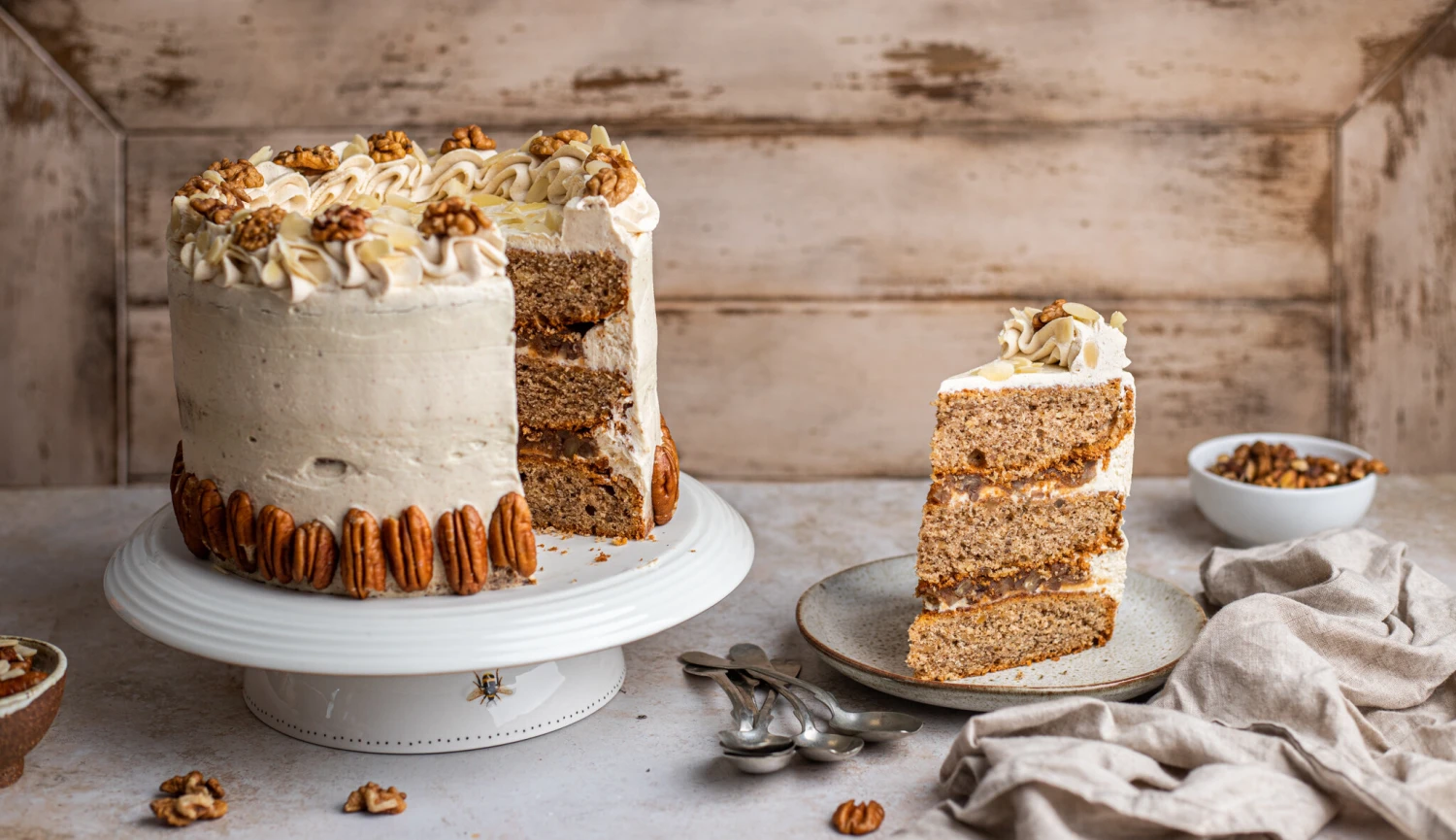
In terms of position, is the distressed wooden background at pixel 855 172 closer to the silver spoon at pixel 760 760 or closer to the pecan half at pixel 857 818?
the silver spoon at pixel 760 760

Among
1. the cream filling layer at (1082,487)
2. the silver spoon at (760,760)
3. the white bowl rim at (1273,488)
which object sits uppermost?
the cream filling layer at (1082,487)

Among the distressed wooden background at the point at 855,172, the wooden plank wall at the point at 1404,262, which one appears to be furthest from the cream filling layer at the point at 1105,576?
the wooden plank wall at the point at 1404,262

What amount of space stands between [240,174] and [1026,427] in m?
1.71

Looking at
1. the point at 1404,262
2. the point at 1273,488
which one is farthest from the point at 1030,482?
the point at 1404,262

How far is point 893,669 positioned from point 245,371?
136cm

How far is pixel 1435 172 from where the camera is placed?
466cm

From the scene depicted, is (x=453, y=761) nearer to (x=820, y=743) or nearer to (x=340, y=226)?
(x=820, y=743)

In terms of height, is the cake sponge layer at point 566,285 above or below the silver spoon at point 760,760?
above

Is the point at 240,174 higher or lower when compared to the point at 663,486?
higher

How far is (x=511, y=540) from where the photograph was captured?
8.42 ft

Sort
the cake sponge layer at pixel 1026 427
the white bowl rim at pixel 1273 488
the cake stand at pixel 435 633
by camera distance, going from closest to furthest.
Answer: the cake stand at pixel 435 633
the cake sponge layer at pixel 1026 427
the white bowl rim at pixel 1273 488

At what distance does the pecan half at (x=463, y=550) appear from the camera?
2.53 metres

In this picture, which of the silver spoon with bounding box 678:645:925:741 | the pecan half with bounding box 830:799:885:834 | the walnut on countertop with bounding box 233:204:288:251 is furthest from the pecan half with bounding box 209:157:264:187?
the pecan half with bounding box 830:799:885:834

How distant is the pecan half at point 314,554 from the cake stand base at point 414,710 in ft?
0.68
